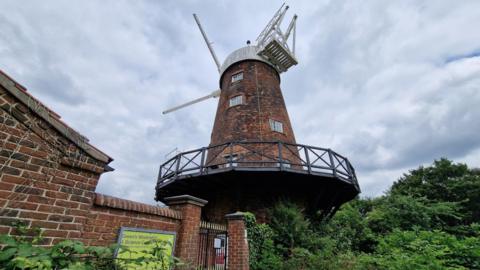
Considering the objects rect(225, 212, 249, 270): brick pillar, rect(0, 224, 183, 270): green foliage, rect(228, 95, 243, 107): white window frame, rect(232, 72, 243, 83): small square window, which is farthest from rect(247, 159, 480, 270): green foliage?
rect(232, 72, 243, 83): small square window

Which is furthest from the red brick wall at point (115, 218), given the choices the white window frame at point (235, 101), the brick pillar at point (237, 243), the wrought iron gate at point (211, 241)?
the white window frame at point (235, 101)

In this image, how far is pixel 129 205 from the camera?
12.4ft

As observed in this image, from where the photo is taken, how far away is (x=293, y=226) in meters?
7.59

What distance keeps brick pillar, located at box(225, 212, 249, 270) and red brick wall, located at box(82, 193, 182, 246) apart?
256cm

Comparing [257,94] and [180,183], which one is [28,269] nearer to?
[180,183]

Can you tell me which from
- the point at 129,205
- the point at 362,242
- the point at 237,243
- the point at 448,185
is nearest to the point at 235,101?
the point at 237,243

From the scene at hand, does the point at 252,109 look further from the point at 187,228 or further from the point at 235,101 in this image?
the point at 187,228

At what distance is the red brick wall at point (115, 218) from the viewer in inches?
129

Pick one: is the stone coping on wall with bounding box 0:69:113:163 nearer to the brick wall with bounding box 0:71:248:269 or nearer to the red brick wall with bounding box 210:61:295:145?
the brick wall with bounding box 0:71:248:269

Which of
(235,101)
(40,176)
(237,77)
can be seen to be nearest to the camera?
(40,176)

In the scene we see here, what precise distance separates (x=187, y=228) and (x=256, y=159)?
563cm

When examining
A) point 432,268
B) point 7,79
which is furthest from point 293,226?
point 7,79

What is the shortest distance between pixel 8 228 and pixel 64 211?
0.52m

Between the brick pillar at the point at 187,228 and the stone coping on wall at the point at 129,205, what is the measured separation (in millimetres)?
253
